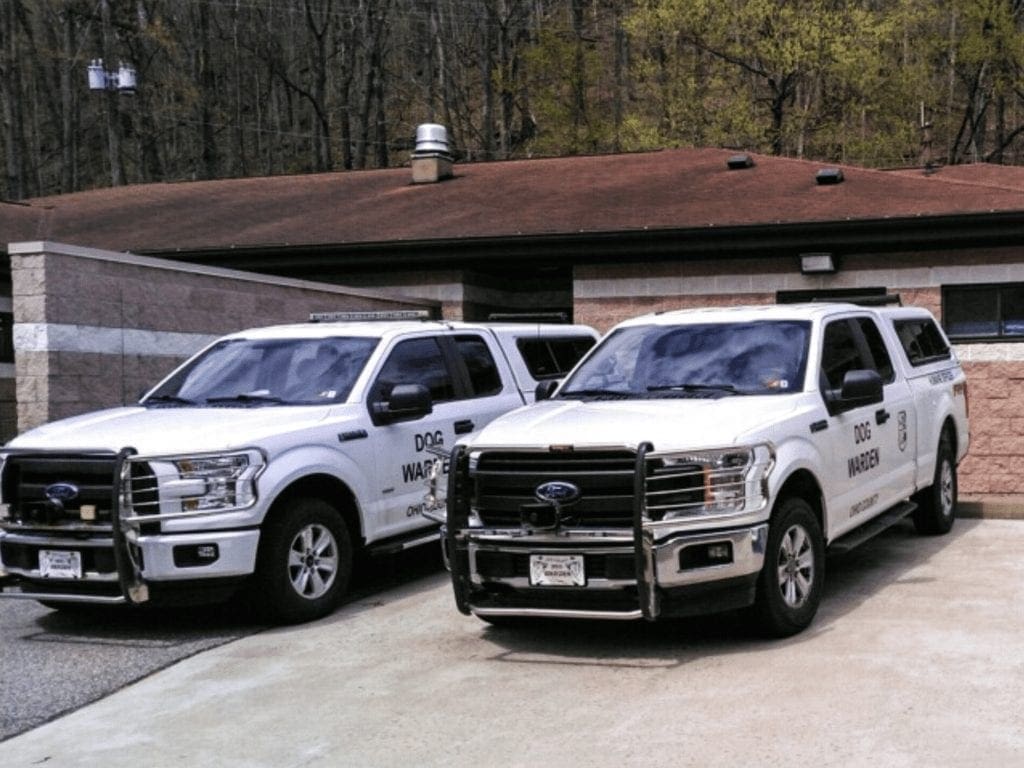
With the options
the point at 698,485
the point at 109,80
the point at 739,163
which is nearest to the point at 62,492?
the point at 698,485

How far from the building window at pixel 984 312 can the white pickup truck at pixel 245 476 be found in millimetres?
7665

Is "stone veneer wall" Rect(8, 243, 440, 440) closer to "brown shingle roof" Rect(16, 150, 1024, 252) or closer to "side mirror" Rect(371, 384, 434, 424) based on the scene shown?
"side mirror" Rect(371, 384, 434, 424)

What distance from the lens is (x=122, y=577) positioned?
7539 mm

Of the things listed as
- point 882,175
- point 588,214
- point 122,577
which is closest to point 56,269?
point 122,577

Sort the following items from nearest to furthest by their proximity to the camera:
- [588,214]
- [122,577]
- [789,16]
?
[122,577] < [588,214] < [789,16]

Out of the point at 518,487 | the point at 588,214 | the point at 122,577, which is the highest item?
the point at 588,214

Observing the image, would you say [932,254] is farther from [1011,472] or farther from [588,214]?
[588,214]

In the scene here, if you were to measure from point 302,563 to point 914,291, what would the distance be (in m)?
9.58

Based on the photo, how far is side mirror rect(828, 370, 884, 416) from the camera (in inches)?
310

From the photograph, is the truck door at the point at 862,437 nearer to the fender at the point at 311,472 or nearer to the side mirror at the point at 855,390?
the side mirror at the point at 855,390

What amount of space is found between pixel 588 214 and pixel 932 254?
4.50 m

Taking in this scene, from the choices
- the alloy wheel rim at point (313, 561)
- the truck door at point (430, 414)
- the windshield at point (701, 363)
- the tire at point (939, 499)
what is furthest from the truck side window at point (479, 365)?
the tire at point (939, 499)

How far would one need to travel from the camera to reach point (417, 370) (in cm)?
959

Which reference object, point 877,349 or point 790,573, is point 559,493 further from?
point 877,349
